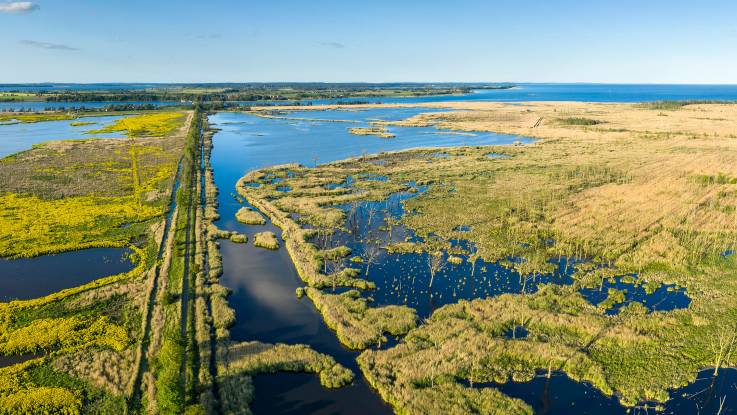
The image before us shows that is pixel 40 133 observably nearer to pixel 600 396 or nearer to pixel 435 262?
pixel 435 262

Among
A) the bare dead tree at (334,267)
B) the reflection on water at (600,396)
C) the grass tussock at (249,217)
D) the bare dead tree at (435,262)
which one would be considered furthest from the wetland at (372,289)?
the bare dead tree at (435,262)

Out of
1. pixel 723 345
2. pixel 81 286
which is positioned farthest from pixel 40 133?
pixel 723 345

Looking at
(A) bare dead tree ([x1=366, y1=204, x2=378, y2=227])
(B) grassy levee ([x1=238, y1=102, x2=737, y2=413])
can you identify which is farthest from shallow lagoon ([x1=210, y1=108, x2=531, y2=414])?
(A) bare dead tree ([x1=366, y1=204, x2=378, y2=227])

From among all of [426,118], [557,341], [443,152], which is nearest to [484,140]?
[443,152]

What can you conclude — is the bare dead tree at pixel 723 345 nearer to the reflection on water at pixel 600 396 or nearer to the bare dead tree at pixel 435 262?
the reflection on water at pixel 600 396

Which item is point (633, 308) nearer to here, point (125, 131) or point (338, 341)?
point (338, 341)

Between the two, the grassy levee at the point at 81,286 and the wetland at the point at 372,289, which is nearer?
the grassy levee at the point at 81,286

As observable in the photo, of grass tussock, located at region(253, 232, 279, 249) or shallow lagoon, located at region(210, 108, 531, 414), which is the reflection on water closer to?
shallow lagoon, located at region(210, 108, 531, 414)
